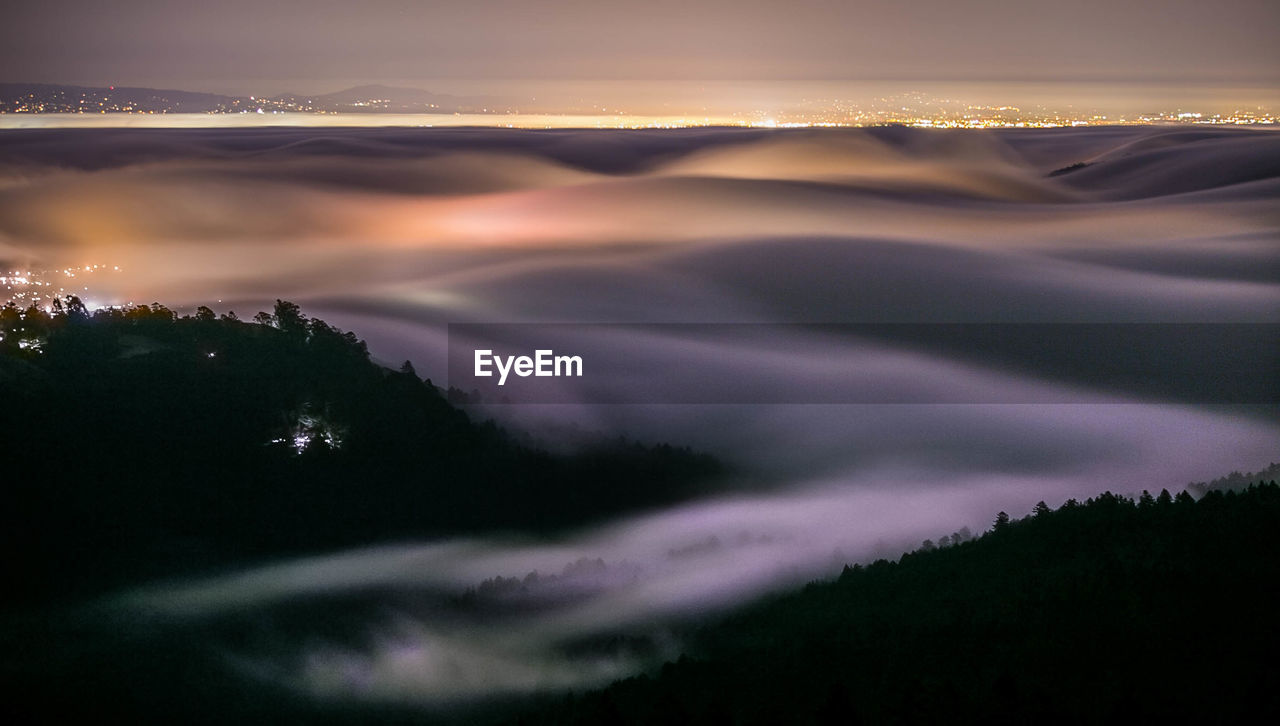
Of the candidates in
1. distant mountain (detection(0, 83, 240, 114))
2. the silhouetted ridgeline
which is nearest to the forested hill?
the silhouetted ridgeline

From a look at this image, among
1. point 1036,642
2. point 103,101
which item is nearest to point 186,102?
point 103,101

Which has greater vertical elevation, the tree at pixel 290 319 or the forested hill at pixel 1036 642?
the tree at pixel 290 319

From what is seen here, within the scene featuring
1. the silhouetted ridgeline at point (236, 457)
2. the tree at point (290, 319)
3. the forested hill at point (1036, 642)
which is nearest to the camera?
the forested hill at point (1036, 642)

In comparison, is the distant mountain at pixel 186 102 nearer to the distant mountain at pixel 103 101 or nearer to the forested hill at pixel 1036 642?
the distant mountain at pixel 103 101

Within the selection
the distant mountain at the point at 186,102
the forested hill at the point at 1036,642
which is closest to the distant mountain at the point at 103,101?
the distant mountain at the point at 186,102

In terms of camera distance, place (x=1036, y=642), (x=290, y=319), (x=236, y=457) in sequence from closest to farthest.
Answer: (x=1036, y=642) < (x=236, y=457) < (x=290, y=319)

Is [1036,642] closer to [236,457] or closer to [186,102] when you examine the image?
[236,457]

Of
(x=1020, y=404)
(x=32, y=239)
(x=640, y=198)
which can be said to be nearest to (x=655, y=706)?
(x=1020, y=404)
